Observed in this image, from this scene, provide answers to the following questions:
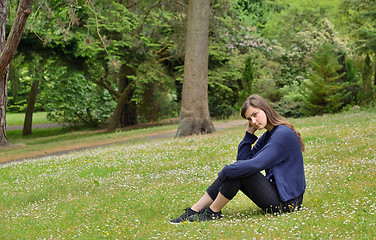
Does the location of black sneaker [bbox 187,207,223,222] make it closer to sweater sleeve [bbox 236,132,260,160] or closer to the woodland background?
sweater sleeve [bbox 236,132,260,160]

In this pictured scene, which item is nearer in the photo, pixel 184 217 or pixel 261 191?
pixel 261 191

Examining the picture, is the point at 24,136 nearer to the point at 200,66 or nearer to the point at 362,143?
the point at 200,66

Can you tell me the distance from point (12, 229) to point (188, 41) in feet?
41.3

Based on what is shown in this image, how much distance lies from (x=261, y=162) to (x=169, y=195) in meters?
2.73

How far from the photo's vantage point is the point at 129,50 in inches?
1048

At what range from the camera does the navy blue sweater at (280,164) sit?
208 inches

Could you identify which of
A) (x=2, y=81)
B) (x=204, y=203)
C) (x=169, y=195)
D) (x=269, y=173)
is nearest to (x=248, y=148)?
(x=269, y=173)

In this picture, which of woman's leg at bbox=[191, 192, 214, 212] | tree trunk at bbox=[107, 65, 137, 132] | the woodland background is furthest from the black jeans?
tree trunk at bbox=[107, 65, 137, 132]

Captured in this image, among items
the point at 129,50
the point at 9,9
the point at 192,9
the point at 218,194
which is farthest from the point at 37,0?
the point at 218,194

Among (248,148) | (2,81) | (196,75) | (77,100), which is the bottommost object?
(248,148)

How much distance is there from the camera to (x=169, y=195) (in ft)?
24.9

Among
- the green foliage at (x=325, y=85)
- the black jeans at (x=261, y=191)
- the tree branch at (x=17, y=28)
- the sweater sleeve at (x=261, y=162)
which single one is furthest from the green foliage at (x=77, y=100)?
the sweater sleeve at (x=261, y=162)

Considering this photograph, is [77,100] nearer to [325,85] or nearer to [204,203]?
[325,85]

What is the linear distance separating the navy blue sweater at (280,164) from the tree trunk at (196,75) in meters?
12.0
